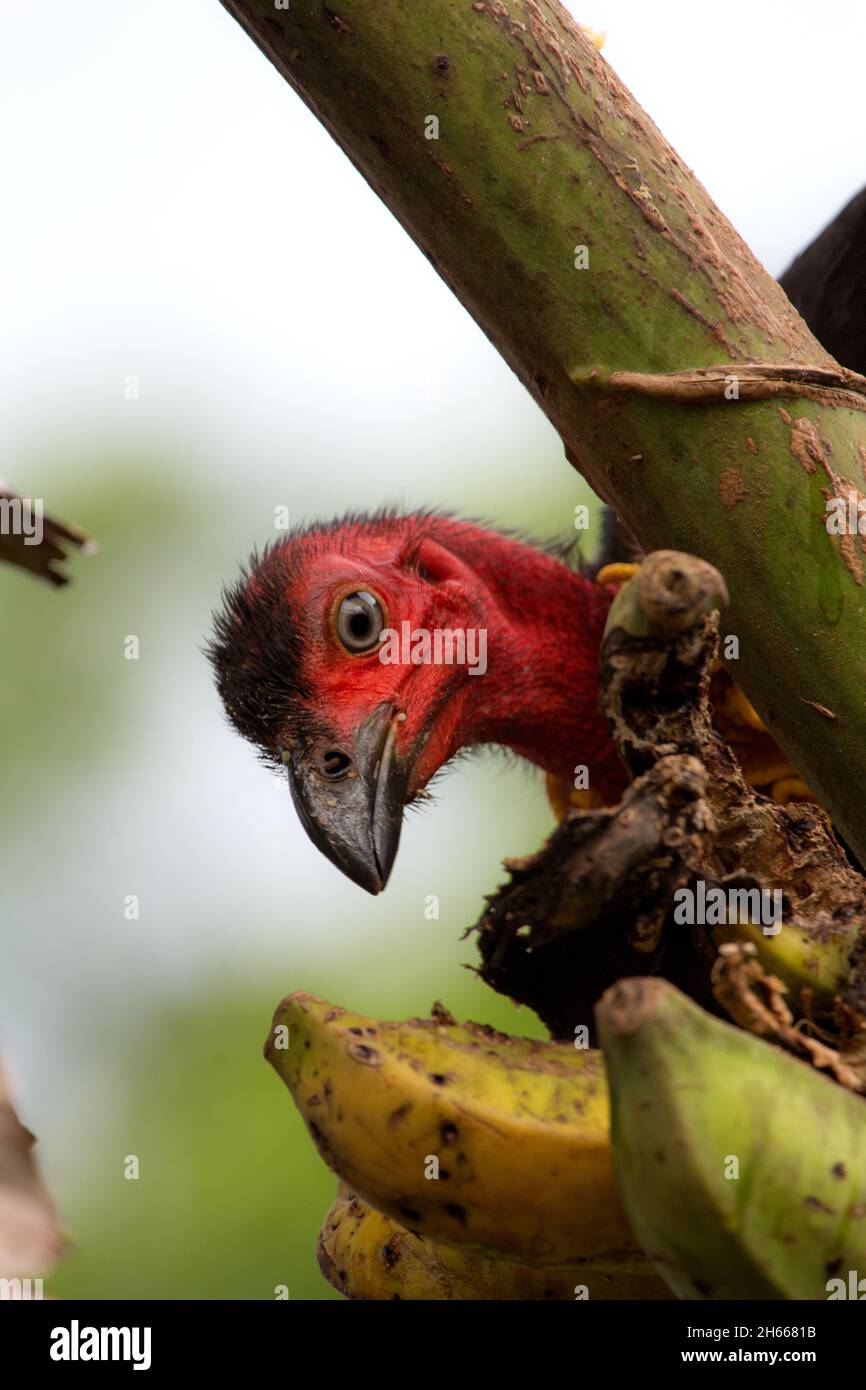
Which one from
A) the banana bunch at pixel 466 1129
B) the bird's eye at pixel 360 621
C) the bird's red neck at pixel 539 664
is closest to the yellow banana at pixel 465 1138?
the banana bunch at pixel 466 1129

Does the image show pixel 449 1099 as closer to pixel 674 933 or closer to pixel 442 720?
pixel 674 933

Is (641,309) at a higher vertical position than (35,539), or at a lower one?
higher

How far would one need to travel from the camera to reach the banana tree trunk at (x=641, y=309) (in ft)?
4.92

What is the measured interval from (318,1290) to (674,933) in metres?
4.20

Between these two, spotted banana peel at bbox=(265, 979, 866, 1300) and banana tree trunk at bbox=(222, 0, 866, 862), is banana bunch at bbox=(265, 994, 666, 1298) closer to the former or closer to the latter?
spotted banana peel at bbox=(265, 979, 866, 1300)

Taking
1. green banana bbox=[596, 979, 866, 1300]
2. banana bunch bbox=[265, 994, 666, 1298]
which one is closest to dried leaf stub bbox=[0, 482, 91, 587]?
banana bunch bbox=[265, 994, 666, 1298]

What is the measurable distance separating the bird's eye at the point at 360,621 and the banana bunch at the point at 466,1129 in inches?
42.1

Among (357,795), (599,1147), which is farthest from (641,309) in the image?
(357,795)

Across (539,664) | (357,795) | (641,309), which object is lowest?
(357,795)

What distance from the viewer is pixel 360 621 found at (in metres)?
2.52

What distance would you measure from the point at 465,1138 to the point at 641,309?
0.82 metres

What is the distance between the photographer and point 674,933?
4.80 ft
